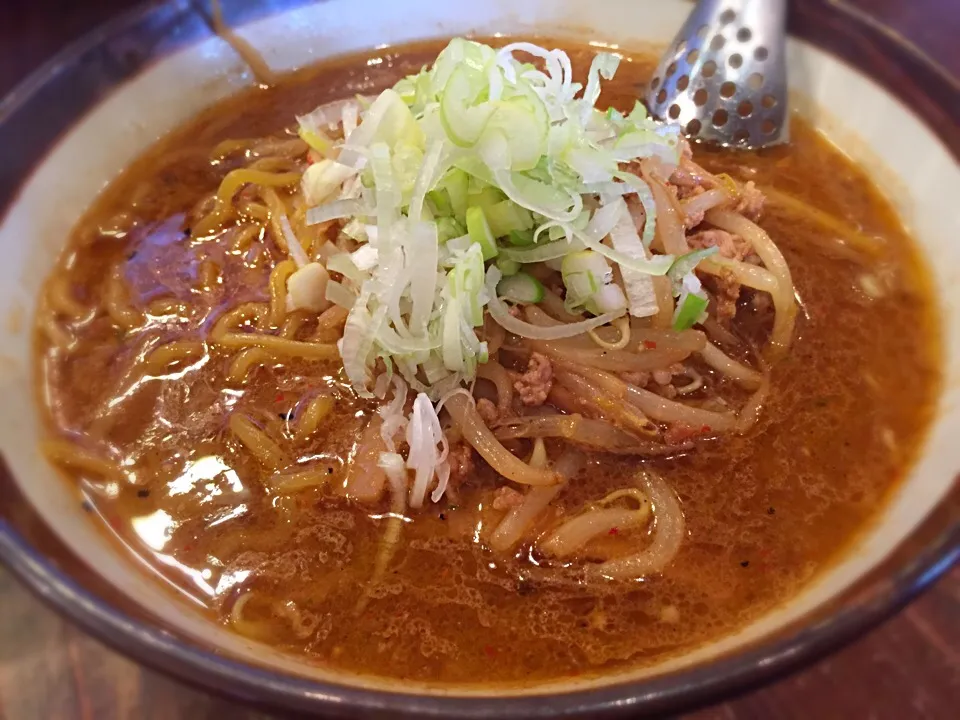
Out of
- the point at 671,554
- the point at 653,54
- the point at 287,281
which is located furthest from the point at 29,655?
the point at 653,54

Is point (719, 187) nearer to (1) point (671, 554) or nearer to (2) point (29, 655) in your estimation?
(1) point (671, 554)

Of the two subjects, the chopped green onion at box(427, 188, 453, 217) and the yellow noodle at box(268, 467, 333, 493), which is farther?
the chopped green onion at box(427, 188, 453, 217)

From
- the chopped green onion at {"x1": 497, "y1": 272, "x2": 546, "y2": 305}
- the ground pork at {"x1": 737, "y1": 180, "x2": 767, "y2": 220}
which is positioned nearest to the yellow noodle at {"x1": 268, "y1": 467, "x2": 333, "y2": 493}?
the chopped green onion at {"x1": 497, "y1": 272, "x2": 546, "y2": 305}

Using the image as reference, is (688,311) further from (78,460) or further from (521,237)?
(78,460)

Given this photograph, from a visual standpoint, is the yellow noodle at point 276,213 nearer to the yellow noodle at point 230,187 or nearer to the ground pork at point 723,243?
the yellow noodle at point 230,187

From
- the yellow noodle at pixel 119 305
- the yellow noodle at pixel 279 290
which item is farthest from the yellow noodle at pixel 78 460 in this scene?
the yellow noodle at pixel 279 290

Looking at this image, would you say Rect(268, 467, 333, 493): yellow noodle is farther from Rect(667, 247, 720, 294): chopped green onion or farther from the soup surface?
Rect(667, 247, 720, 294): chopped green onion

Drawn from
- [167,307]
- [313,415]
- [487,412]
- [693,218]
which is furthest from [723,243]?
[167,307]
